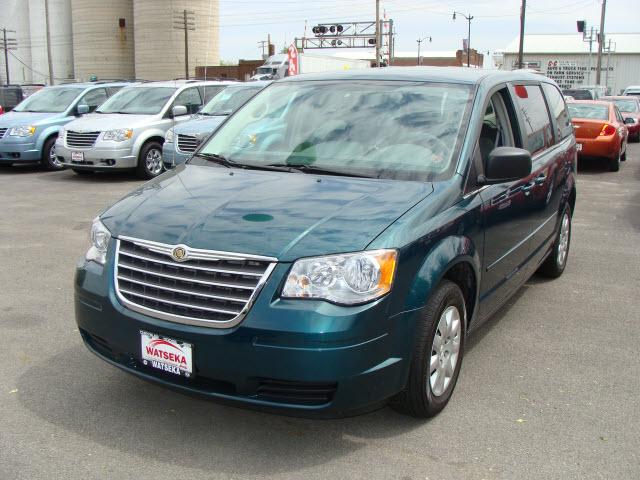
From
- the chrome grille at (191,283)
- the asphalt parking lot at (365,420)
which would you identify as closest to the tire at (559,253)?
the asphalt parking lot at (365,420)

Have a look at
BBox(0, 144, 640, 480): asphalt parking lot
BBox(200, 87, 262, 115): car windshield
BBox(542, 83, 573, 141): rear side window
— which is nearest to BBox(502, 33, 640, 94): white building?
BBox(200, 87, 262, 115): car windshield

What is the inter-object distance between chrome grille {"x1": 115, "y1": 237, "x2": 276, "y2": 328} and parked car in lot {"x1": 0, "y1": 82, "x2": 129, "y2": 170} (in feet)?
36.2

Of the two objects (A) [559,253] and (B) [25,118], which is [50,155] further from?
(A) [559,253]

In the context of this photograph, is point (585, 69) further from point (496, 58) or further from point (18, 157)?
point (18, 157)

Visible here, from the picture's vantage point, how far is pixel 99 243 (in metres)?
3.62

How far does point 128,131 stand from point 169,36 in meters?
48.3

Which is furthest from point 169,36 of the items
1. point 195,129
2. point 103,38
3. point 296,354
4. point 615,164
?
point 296,354

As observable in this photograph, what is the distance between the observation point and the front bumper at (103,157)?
1220cm

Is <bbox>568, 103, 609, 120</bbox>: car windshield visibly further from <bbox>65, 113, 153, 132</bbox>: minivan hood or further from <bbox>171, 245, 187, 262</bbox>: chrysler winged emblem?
<bbox>171, 245, 187, 262</bbox>: chrysler winged emblem

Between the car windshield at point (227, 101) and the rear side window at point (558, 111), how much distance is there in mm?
7476

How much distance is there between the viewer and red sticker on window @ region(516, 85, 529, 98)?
495 centimetres

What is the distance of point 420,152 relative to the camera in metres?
3.98

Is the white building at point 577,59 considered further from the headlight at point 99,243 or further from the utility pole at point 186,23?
the headlight at point 99,243

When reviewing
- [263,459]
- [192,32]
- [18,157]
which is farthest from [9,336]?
[192,32]
